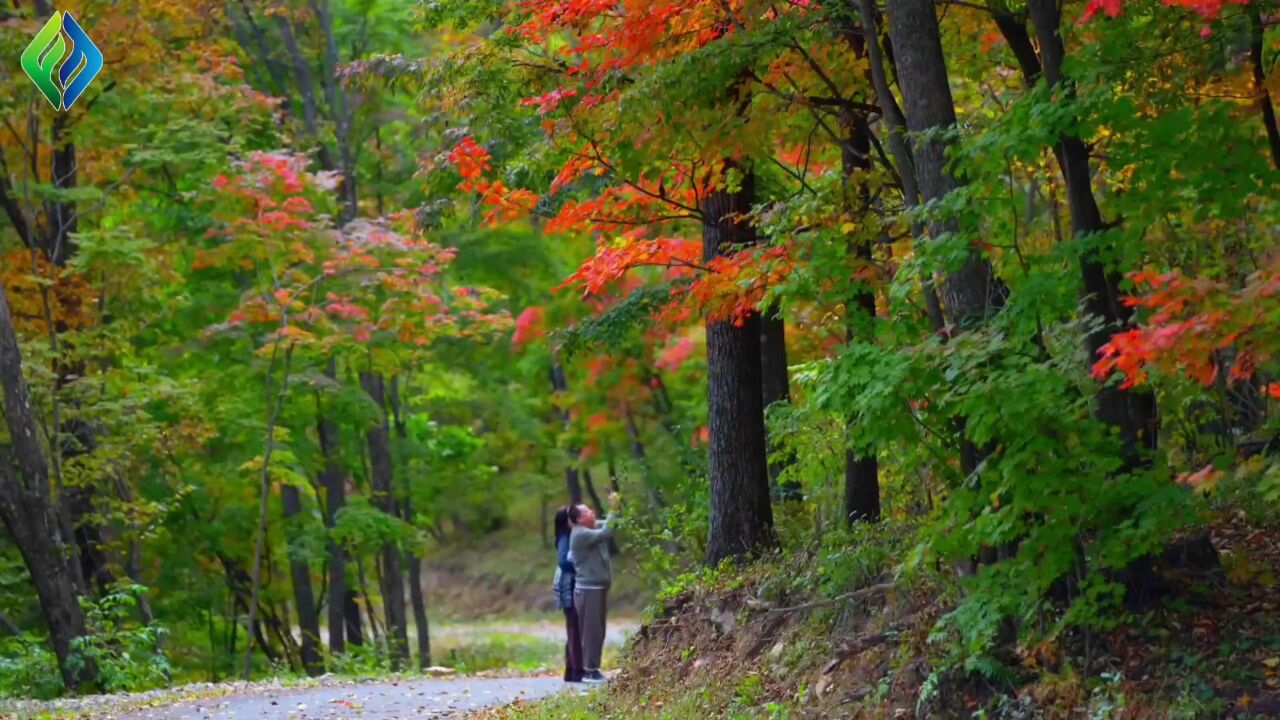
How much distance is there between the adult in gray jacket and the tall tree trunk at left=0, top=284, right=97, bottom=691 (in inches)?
237

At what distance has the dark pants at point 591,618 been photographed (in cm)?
1460

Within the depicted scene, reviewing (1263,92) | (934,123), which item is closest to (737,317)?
(934,123)

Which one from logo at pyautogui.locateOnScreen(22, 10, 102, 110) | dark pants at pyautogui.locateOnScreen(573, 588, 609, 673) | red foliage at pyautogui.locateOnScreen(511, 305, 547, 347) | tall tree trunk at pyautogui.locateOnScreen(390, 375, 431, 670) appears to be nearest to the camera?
dark pants at pyautogui.locateOnScreen(573, 588, 609, 673)

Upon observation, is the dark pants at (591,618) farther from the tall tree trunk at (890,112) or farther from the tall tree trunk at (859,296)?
the tall tree trunk at (890,112)

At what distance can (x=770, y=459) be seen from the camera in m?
12.2

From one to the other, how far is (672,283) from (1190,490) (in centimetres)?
564

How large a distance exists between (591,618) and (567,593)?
1.43 feet

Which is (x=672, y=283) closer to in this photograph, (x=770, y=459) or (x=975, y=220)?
(x=770, y=459)

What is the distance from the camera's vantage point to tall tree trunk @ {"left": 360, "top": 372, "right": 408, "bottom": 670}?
23.4m

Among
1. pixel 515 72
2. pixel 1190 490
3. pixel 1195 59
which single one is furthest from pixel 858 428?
pixel 515 72

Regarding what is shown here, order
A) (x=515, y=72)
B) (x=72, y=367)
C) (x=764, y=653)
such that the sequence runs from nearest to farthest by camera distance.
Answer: (x=764, y=653)
(x=515, y=72)
(x=72, y=367)

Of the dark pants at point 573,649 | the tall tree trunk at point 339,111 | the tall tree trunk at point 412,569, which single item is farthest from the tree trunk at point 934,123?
the tall tree trunk at point 412,569

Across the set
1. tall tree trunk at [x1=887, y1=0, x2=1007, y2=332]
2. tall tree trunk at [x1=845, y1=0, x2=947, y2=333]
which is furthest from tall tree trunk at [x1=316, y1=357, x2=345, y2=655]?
tall tree trunk at [x1=887, y1=0, x2=1007, y2=332]

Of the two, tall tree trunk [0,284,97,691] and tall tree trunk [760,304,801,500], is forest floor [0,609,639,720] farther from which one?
tall tree trunk [760,304,801,500]
